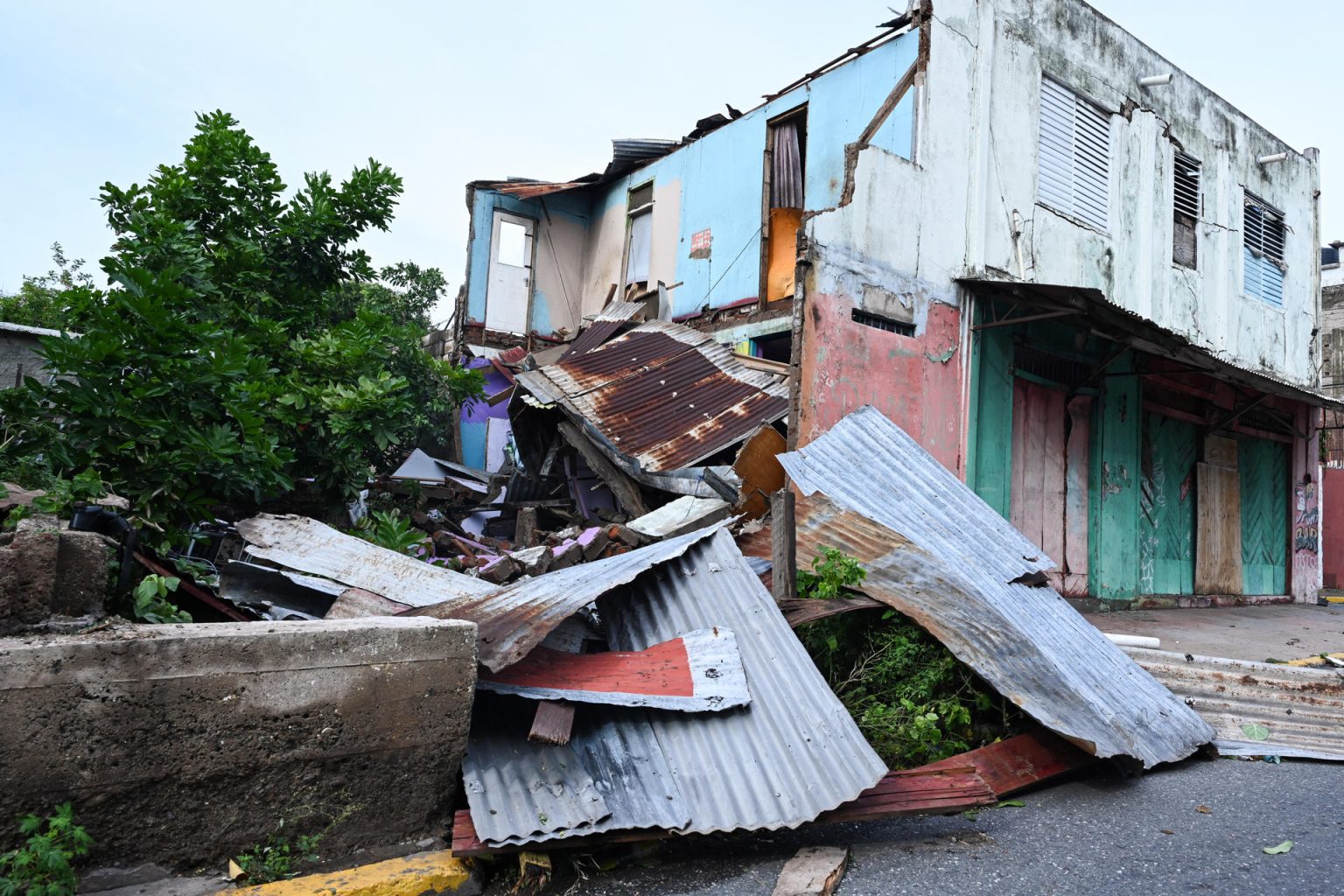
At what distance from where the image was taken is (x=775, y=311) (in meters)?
10.6

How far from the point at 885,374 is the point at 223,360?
5.51 m

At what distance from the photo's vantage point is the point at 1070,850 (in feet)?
10.0

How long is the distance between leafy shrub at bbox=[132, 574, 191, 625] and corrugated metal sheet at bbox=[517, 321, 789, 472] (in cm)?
439

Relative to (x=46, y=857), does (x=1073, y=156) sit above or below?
above

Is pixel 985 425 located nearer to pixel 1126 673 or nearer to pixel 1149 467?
pixel 1149 467

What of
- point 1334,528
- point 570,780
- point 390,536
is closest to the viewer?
point 570,780

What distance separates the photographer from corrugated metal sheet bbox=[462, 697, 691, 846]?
2736 millimetres

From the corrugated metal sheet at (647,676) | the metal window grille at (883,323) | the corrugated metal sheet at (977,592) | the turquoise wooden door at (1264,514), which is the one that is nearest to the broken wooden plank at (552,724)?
the corrugated metal sheet at (647,676)

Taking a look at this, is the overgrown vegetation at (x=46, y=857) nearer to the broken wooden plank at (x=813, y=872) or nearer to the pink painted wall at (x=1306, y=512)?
the broken wooden plank at (x=813, y=872)

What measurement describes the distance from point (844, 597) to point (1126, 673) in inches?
63.8

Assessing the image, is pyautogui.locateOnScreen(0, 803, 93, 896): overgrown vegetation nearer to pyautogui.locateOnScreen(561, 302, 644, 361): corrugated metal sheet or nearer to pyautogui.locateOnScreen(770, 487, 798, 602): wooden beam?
pyautogui.locateOnScreen(770, 487, 798, 602): wooden beam

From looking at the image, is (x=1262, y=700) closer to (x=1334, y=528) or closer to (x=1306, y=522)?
(x=1306, y=522)

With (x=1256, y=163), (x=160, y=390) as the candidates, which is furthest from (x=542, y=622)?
(x=1256, y=163)

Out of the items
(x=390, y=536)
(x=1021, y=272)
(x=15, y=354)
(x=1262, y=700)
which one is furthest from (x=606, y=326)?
(x=1262, y=700)
